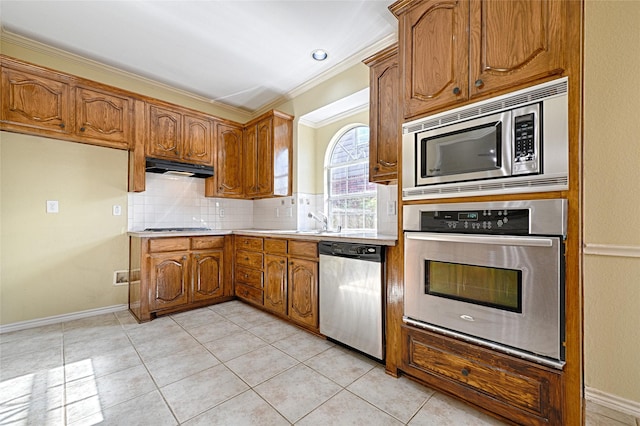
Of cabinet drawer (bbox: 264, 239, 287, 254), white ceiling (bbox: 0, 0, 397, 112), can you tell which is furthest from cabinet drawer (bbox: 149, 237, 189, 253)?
white ceiling (bbox: 0, 0, 397, 112)

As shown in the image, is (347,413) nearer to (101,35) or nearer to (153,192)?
(153,192)

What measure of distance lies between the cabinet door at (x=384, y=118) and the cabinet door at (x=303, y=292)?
0.99 meters

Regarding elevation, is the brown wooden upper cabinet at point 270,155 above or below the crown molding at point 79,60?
below

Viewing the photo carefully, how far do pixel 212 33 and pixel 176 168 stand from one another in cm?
152

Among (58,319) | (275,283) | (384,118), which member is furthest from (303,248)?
(58,319)

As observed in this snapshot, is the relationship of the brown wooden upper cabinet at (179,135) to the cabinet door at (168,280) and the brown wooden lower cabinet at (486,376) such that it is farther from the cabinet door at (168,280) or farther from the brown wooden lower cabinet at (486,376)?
the brown wooden lower cabinet at (486,376)

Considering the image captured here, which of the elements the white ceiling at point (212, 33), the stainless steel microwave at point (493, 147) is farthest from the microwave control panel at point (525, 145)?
the white ceiling at point (212, 33)

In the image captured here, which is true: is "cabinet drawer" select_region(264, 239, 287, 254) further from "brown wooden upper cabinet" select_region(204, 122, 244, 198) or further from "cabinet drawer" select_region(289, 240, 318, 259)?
"brown wooden upper cabinet" select_region(204, 122, 244, 198)

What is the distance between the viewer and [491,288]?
1449 millimetres

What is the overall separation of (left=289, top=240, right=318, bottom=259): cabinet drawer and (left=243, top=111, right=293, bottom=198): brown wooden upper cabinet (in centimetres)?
110

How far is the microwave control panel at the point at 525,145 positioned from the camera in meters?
1.31

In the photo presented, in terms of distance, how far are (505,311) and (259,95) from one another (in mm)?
3606

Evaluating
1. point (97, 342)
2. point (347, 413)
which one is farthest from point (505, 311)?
point (97, 342)

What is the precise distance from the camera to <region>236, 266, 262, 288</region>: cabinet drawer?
312 cm
